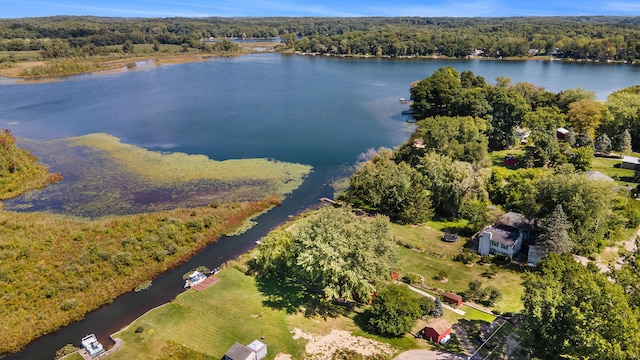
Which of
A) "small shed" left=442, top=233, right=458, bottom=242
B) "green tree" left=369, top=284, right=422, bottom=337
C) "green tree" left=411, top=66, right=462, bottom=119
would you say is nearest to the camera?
"green tree" left=369, top=284, right=422, bottom=337

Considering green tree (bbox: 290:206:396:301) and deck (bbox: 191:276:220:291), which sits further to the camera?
deck (bbox: 191:276:220:291)

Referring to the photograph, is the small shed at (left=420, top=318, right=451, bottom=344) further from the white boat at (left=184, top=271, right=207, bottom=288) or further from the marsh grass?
the marsh grass

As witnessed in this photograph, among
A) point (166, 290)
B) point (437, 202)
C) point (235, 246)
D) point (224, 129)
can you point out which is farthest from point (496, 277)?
point (224, 129)

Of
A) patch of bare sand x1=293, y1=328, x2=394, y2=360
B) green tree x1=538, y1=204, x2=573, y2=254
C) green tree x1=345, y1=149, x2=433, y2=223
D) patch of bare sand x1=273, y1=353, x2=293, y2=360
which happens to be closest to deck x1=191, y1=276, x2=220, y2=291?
patch of bare sand x1=293, y1=328, x2=394, y2=360

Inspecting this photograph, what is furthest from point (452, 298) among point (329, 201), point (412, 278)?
point (329, 201)

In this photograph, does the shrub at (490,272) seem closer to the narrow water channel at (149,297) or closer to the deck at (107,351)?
the narrow water channel at (149,297)

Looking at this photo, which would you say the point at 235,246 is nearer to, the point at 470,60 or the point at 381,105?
the point at 381,105

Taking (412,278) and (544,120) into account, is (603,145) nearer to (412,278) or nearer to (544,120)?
(544,120)
